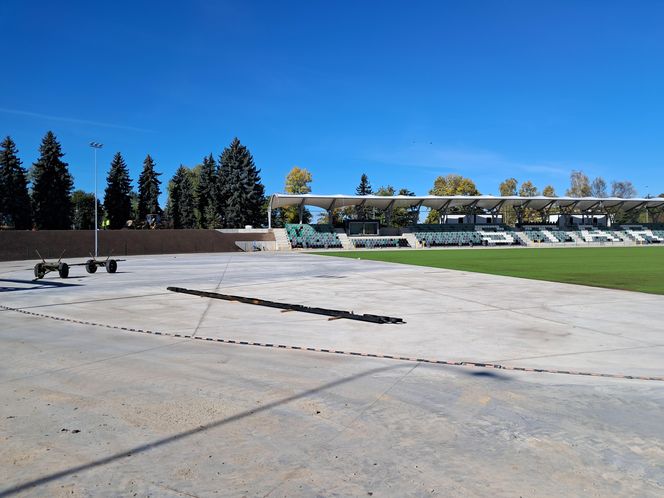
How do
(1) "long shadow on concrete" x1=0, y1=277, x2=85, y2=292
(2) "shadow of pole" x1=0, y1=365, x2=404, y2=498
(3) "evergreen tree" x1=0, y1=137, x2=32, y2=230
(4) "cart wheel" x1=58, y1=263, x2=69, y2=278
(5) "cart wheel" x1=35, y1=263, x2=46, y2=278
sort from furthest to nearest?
(3) "evergreen tree" x1=0, y1=137, x2=32, y2=230
(4) "cart wheel" x1=58, y1=263, x2=69, y2=278
(5) "cart wheel" x1=35, y1=263, x2=46, y2=278
(1) "long shadow on concrete" x1=0, y1=277, x2=85, y2=292
(2) "shadow of pole" x1=0, y1=365, x2=404, y2=498

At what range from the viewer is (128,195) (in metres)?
82.6

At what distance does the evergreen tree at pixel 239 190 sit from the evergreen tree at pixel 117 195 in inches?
610

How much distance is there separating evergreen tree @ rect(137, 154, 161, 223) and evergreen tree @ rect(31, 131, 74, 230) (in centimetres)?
2076

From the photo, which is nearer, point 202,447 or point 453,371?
point 202,447

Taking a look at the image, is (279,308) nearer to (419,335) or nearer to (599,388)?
(419,335)

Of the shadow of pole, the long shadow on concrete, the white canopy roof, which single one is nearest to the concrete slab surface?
the shadow of pole

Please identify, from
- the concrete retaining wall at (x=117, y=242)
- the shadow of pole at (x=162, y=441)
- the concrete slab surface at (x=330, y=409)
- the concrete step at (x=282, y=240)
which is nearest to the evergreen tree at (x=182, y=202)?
the concrete step at (x=282, y=240)

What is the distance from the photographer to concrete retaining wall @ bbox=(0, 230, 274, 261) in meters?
42.6

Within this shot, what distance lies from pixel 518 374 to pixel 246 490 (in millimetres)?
4454

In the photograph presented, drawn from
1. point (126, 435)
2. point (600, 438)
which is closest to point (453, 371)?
point (600, 438)

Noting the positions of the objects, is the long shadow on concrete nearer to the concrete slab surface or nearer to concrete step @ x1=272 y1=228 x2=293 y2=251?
the concrete slab surface

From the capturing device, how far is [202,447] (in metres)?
4.38

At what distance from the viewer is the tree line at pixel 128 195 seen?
6562cm

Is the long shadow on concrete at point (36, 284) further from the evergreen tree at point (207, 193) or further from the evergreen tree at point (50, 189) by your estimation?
the evergreen tree at point (207, 193)
